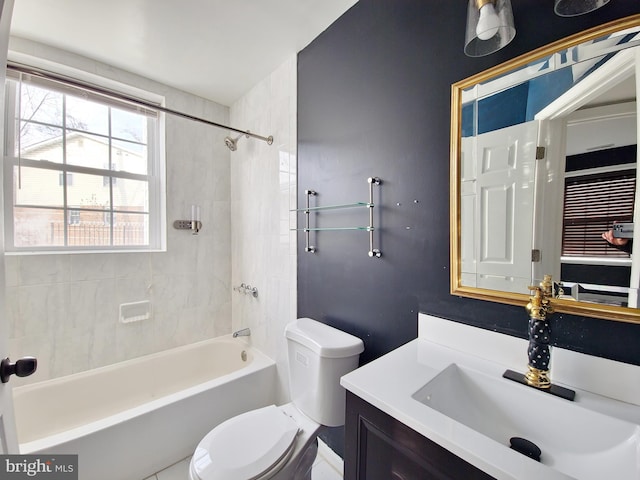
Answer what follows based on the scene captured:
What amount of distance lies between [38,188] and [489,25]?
100 inches

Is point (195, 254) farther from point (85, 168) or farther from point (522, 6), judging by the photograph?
point (522, 6)

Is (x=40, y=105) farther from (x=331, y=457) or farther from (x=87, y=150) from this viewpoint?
(x=331, y=457)

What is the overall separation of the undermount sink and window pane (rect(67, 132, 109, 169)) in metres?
2.46

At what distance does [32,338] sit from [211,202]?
1460 millimetres

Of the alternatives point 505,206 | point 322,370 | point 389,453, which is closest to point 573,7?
point 505,206

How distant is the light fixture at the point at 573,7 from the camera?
2.44ft

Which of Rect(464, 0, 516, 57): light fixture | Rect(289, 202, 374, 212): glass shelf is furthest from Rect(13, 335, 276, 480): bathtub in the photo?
Rect(464, 0, 516, 57): light fixture

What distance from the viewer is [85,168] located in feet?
6.26

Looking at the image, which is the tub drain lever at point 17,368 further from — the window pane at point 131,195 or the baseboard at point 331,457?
the window pane at point 131,195

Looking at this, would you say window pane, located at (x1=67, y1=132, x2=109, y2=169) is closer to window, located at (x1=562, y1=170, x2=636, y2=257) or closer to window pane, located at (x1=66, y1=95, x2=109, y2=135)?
window pane, located at (x1=66, y1=95, x2=109, y2=135)

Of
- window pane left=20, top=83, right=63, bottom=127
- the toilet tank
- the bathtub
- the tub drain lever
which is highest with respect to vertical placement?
window pane left=20, top=83, right=63, bottom=127

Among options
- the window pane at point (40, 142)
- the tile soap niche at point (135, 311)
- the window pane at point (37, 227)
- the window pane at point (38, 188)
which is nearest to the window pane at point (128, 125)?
the window pane at point (40, 142)

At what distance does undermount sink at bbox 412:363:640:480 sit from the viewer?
61 cm

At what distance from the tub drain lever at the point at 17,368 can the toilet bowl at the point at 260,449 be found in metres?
0.65
